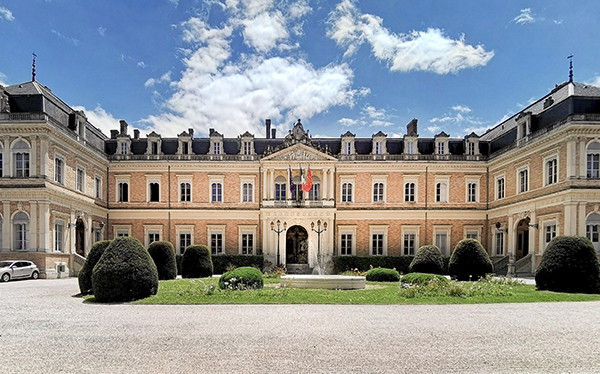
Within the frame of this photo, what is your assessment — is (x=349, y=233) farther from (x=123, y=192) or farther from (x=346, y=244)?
(x=123, y=192)

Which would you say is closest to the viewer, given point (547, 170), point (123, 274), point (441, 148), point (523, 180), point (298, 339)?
point (298, 339)

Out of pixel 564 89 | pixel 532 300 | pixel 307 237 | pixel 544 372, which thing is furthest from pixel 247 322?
pixel 564 89

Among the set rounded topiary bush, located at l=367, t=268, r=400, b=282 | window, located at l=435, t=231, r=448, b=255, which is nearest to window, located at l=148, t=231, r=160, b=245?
rounded topiary bush, located at l=367, t=268, r=400, b=282

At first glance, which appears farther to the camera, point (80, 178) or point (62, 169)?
point (80, 178)

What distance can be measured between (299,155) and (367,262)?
32.3 feet

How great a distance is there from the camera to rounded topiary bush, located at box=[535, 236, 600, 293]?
15977 millimetres

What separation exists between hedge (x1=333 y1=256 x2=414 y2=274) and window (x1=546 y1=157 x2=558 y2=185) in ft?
34.8


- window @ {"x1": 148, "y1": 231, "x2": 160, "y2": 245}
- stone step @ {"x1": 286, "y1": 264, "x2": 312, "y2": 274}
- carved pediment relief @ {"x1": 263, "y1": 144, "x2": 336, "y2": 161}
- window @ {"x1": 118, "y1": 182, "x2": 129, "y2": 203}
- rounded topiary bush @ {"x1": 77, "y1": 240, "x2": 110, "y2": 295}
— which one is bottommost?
stone step @ {"x1": 286, "y1": 264, "x2": 312, "y2": 274}

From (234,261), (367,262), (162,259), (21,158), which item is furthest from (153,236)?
(367,262)

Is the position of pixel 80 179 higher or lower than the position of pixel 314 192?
higher

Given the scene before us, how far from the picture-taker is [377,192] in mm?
34812

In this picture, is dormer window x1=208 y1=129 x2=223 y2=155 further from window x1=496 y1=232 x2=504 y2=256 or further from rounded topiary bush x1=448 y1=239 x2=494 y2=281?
window x1=496 y1=232 x2=504 y2=256

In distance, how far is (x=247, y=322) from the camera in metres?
9.74

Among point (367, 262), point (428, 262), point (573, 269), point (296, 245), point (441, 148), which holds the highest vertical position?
point (441, 148)
